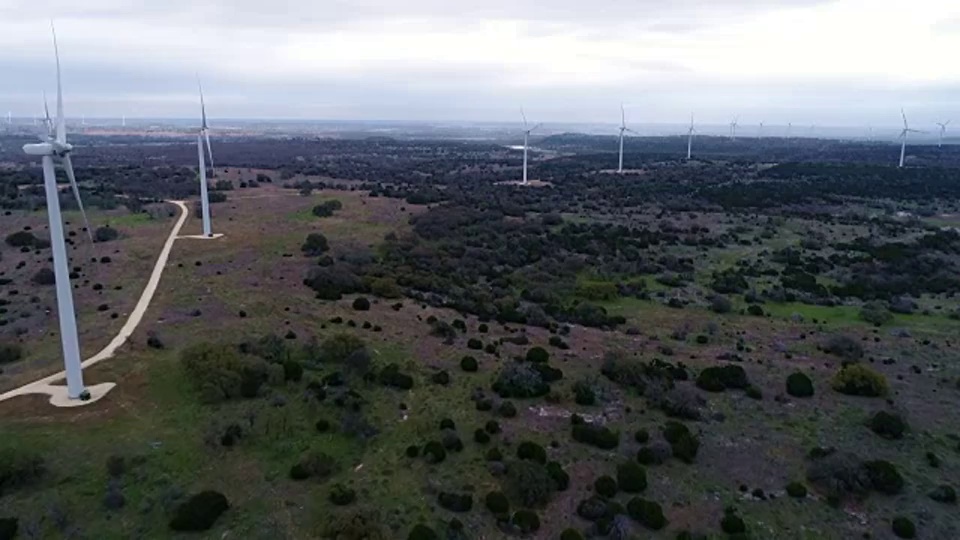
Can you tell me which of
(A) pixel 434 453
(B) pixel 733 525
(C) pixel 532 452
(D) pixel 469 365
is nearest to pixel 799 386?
(B) pixel 733 525

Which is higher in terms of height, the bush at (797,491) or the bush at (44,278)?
the bush at (44,278)

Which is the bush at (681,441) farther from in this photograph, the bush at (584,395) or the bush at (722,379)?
the bush at (722,379)

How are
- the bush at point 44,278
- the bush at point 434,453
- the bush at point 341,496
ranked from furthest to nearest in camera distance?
the bush at point 44,278
the bush at point 434,453
the bush at point 341,496

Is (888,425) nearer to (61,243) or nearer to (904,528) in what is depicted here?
(904,528)

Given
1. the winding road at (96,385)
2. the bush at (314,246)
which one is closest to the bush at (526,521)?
the winding road at (96,385)

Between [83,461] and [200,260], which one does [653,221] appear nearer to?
[200,260]

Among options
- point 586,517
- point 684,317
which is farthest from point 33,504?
point 684,317

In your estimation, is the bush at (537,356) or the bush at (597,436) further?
the bush at (537,356)

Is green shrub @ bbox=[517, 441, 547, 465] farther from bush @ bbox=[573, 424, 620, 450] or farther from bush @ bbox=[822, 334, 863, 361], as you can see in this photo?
bush @ bbox=[822, 334, 863, 361]
